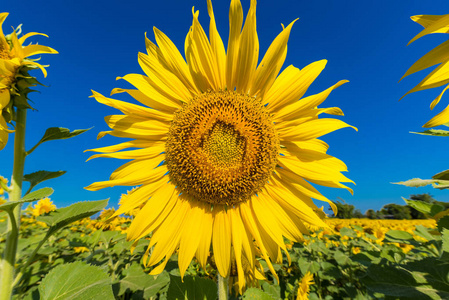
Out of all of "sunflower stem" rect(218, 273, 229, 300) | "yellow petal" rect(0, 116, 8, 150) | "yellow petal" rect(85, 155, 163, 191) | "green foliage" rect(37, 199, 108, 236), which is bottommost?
"sunflower stem" rect(218, 273, 229, 300)

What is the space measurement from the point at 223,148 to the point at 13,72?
1893 mm

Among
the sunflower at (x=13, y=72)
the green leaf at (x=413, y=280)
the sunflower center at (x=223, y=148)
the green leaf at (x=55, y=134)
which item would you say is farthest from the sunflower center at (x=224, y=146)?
the sunflower at (x=13, y=72)

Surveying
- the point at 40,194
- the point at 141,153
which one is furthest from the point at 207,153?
the point at 40,194

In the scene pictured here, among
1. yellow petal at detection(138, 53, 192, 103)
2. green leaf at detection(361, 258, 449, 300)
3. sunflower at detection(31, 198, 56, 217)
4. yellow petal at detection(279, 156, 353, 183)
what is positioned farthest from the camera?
sunflower at detection(31, 198, 56, 217)

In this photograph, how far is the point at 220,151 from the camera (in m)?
1.93

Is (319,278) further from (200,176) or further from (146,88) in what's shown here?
(146,88)

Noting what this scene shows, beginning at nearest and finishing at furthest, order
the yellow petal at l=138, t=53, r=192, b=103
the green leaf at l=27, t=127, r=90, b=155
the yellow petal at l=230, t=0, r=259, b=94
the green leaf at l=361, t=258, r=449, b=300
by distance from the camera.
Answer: the green leaf at l=361, t=258, r=449, b=300 < the yellow petal at l=230, t=0, r=259, b=94 < the yellow petal at l=138, t=53, r=192, b=103 < the green leaf at l=27, t=127, r=90, b=155

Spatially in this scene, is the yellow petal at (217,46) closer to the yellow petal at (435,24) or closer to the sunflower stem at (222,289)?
the yellow petal at (435,24)

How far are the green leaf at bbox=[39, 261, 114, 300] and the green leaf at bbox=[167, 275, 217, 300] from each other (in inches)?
15.5

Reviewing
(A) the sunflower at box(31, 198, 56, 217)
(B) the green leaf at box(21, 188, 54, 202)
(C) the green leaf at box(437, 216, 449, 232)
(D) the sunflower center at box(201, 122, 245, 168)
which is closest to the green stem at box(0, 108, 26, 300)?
(B) the green leaf at box(21, 188, 54, 202)

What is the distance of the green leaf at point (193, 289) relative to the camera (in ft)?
5.03

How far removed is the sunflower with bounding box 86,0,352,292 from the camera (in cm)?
177

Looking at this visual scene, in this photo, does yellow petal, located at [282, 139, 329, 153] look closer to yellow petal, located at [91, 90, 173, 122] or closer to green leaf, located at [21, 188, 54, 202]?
yellow petal, located at [91, 90, 173, 122]

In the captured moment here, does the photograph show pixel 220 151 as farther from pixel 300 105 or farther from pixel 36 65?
pixel 36 65
